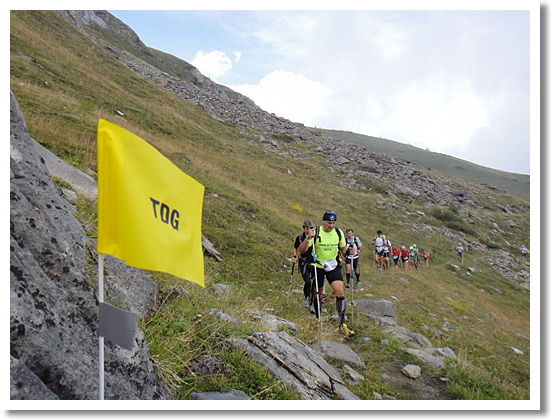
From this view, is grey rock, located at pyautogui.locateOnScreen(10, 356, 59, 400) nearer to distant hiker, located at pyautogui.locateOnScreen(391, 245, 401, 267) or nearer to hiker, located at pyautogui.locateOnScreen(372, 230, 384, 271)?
hiker, located at pyautogui.locateOnScreen(372, 230, 384, 271)

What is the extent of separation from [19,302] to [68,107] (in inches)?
648

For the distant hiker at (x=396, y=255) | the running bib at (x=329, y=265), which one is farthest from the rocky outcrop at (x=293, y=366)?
the distant hiker at (x=396, y=255)

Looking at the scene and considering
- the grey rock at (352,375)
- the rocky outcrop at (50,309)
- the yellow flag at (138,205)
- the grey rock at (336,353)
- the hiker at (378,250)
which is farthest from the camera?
the hiker at (378,250)

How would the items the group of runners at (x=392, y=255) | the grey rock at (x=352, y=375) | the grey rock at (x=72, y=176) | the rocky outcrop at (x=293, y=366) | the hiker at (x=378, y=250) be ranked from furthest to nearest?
the group of runners at (x=392, y=255) < the hiker at (x=378, y=250) < the grey rock at (x=72, y=176) < the grey rock at (x=352, y=375) < the rocky outcrop at (x=293, y=366)

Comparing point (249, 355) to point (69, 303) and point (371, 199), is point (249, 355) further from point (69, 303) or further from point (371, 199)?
point (371, 199)

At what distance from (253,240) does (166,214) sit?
997 centimetres

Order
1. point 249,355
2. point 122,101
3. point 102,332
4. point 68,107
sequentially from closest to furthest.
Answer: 1. point 102,332
2. point 249,355
3. point 68,107
4. point 122,101

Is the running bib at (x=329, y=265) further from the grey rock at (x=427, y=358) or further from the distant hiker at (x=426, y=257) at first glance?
the distant hiker at (x=426, y=257)

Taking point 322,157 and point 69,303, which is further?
point 322,157

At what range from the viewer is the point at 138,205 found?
100 inches

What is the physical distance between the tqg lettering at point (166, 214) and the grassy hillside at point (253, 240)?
4.32 feet

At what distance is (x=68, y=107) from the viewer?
15547 millimetres

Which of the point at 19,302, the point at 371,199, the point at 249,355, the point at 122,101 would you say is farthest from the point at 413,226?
the point at 19,302

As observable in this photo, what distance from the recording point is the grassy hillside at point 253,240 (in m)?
4.26
